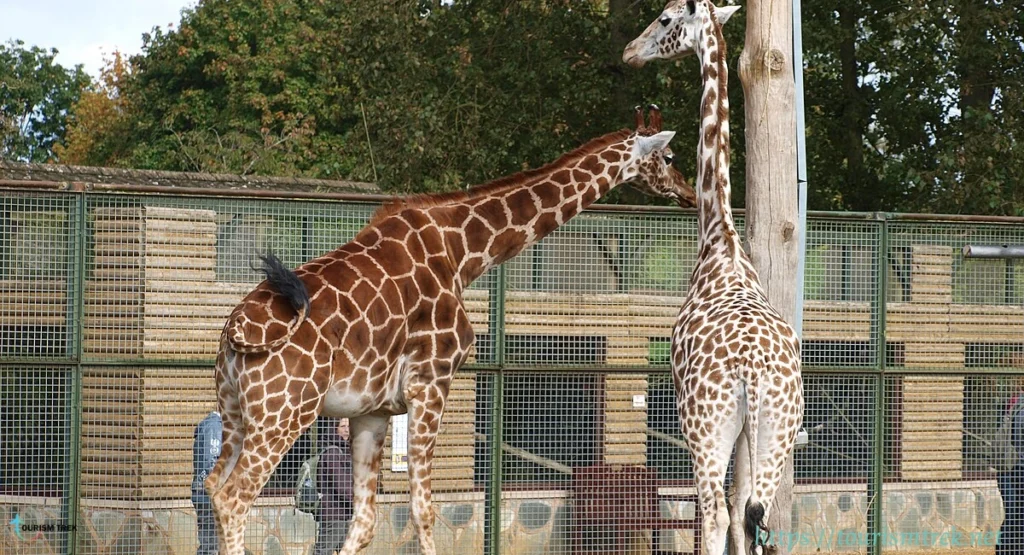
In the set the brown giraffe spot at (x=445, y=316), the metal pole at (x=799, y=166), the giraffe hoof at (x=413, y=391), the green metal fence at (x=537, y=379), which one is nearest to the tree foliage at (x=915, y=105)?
the green metal fence at (x=537, y=379)

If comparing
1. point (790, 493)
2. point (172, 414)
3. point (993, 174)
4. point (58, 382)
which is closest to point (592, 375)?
point (790, 493)

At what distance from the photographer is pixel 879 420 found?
925 cm

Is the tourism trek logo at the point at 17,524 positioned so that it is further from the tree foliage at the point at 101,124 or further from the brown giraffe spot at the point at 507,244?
the tree foliage at the point at 101,124

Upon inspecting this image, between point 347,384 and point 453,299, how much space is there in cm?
87

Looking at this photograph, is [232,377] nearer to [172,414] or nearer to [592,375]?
[172,414]

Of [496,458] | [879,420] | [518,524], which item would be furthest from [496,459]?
[879,420]

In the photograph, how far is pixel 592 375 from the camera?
29.4 feet

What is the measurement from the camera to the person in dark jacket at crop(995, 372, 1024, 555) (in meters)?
9.33

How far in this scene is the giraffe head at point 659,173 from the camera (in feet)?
26.3

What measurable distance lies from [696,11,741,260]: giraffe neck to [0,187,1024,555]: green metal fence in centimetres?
127

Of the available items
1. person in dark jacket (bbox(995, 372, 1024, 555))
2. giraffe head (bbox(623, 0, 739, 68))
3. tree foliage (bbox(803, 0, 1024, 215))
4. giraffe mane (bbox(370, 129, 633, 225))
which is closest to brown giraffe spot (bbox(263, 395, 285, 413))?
giraffe mane (bbox(370, 129, 633, 225))

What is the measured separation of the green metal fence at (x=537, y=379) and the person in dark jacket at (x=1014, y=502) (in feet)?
0.58

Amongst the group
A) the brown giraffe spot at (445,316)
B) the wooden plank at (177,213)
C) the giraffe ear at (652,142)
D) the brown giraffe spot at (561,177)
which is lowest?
the brown giraffe spot at (445,316)

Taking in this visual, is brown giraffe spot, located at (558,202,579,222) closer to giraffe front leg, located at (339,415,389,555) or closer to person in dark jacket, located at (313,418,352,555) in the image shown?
giraffe front leg, located at (339,415,389,555)
